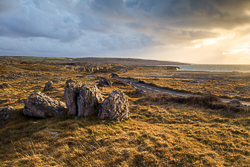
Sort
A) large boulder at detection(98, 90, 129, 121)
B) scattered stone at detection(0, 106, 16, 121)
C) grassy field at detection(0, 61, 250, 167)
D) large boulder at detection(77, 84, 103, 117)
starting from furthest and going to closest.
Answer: large boulder at detection(77, 84, 103, 117) < scattered stone at detection(0, 106, 16, 121) < large boulder at detection(98, 90, 129, 121) < grassy field at detection(0, 61, 250, 167)

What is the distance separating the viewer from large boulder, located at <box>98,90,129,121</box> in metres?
12.3

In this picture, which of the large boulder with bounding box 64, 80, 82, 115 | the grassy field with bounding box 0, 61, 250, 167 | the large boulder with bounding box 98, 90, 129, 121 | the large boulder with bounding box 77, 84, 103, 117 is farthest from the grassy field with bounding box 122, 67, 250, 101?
the large boulder with bounding box 64, 80, 82, 115

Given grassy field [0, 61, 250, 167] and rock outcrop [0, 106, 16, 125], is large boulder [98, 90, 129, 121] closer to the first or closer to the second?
grassy field [0, 61, 250, 167]

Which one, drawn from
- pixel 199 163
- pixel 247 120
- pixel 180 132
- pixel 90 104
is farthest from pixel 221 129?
pixel 90 104

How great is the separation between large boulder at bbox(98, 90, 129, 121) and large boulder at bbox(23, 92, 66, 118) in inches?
226

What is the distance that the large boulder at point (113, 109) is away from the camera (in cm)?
1226

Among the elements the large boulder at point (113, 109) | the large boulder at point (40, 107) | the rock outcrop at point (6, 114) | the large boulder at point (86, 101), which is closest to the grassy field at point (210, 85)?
the large boulder at point (113, 109)

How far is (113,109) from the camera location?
40.8 ft

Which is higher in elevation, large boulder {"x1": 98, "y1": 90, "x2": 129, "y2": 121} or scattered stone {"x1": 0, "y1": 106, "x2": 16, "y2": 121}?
large boulder {"x1": 98, "y1": 90, "x2": 129, "y2": 121}

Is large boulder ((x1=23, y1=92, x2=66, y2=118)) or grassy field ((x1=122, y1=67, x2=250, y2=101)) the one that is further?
grassy field ((x1=122, y1=67, x2=250, y2=101))

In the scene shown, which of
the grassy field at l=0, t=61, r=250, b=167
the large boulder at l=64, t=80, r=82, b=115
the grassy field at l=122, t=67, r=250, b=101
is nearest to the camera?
the grassy field at l=0, t=61, r=250, b=167

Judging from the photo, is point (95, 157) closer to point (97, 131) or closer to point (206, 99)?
point (97, 131)

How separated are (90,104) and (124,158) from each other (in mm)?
7389

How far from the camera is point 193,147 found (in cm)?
827
